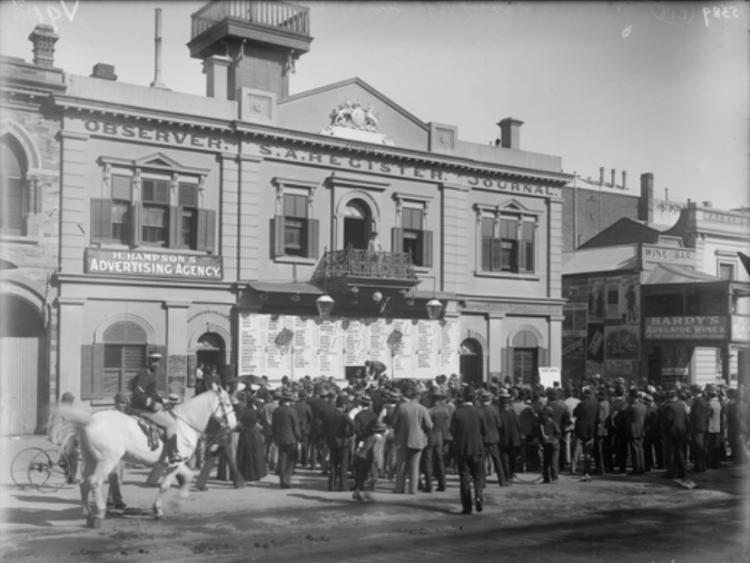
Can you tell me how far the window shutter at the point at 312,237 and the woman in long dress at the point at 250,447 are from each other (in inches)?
415

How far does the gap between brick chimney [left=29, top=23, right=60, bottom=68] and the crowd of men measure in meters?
11.2

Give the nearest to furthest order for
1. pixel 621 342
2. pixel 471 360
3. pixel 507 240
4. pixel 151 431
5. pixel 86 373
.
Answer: pixel 151 431 → pixel 86 373 → pixel 471 360 → pixel 507 240 → pixel 621 342

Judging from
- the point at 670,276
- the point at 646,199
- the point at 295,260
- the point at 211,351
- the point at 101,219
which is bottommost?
the point at 211,351

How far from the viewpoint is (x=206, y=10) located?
27.5 metres

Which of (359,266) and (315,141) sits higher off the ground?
(315,141)

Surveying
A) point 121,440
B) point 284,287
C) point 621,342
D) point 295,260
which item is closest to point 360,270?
point 295,260

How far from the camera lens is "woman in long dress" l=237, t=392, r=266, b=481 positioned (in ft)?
50.6

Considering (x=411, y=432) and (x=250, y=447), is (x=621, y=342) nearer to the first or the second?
(x=411, y=432)

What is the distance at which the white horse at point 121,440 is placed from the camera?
11.7m

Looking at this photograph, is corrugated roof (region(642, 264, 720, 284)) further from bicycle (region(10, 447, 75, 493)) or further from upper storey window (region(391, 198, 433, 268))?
bicycle (region(10, 447, 75, 493))

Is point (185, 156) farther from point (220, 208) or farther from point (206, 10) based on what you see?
point (206, 10)

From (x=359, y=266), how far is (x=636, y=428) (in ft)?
35.4

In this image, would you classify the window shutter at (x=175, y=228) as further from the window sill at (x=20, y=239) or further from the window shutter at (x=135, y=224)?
the window sill at (x=20, y=239)

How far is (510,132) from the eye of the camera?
3145 centimetres
